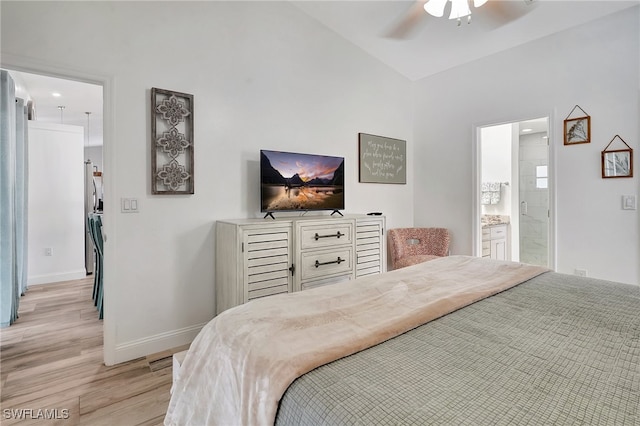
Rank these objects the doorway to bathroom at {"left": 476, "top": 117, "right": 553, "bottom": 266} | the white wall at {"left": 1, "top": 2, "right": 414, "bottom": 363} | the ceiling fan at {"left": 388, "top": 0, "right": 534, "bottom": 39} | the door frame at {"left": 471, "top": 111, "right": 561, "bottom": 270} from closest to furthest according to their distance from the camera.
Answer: the white wall at {"left": 1, "top": 2, "right": 414, "bottom": 363}
the ceiling fan at {"left": 388, "top": 0, "right": 534, "bottom": 39}
the door frame at {"left": 471, "top": 111, "right": 561, "bottom": 270}
the doorway to bathroom at {"left": 476, "top": 117, "right": 553, "bottom": 266}

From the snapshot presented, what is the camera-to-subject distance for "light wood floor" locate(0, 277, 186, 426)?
178cm

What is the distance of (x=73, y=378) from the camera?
6.97ft

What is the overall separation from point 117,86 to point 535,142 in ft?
18.5

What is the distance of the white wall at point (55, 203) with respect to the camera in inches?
172

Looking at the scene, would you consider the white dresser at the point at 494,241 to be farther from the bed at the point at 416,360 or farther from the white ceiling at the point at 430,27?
the bed at the point at 416,360

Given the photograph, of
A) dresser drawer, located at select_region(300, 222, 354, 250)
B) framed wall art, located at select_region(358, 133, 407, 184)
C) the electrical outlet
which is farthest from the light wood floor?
the electrical outlet

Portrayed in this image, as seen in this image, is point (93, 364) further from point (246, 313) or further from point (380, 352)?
point (380, 352)

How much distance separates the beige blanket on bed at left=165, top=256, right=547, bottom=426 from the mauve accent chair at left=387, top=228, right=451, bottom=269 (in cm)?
241

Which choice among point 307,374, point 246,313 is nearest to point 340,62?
point 246,313

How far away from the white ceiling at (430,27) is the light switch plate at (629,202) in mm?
1635

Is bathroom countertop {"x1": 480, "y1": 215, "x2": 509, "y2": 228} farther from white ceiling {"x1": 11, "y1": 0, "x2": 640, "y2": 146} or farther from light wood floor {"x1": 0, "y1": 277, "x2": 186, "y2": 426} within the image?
light wood floor {"x1": 0, "y1": 277, "x2": 186, "y2": 426}

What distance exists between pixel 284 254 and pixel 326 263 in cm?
44

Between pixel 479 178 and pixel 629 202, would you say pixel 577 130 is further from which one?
pixel 479 178

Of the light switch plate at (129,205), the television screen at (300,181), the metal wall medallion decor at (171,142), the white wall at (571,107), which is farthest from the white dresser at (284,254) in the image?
the white wall at (571,107)
